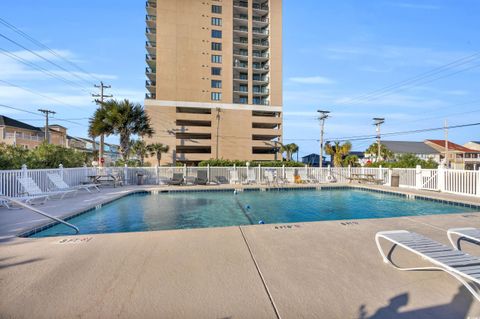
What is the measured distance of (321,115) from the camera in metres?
33.1

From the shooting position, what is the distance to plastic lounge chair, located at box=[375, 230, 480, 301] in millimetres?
2158

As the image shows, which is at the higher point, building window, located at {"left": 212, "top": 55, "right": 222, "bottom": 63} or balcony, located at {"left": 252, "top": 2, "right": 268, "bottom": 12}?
balcony, located at {"left": 252, "top": 2, "right": 268, "bottom": 12}

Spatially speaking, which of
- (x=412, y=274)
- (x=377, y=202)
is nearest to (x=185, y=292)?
(x=412, y=274)

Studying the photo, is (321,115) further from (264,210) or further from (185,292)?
(185,292)

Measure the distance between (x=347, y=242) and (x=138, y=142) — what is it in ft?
116

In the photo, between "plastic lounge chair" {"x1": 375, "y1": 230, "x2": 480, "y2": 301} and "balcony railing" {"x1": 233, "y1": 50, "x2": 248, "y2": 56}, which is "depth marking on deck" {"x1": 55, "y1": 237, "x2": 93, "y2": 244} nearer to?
"plastic lounge chair" {"x1": 375, "y1": 230, "x2": 480, "y2": 301}

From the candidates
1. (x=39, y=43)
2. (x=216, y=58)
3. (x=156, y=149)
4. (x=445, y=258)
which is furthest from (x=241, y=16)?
(x=445, y=258)

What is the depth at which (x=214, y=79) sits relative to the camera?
132 feet

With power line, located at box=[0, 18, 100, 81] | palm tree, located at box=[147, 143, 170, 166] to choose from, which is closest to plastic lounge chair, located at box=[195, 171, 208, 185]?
power line, located at box=[0, 18, 100, 81]

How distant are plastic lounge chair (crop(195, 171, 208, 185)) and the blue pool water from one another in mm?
3896

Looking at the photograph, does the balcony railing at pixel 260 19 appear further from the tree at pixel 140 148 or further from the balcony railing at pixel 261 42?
the tree at pixel 140 148

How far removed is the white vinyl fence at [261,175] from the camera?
9.76 metres

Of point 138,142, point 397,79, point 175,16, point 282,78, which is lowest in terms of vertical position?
point 138,142

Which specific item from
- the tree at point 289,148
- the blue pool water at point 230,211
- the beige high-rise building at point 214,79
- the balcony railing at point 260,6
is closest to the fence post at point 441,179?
the blue pool water at point 230,211
